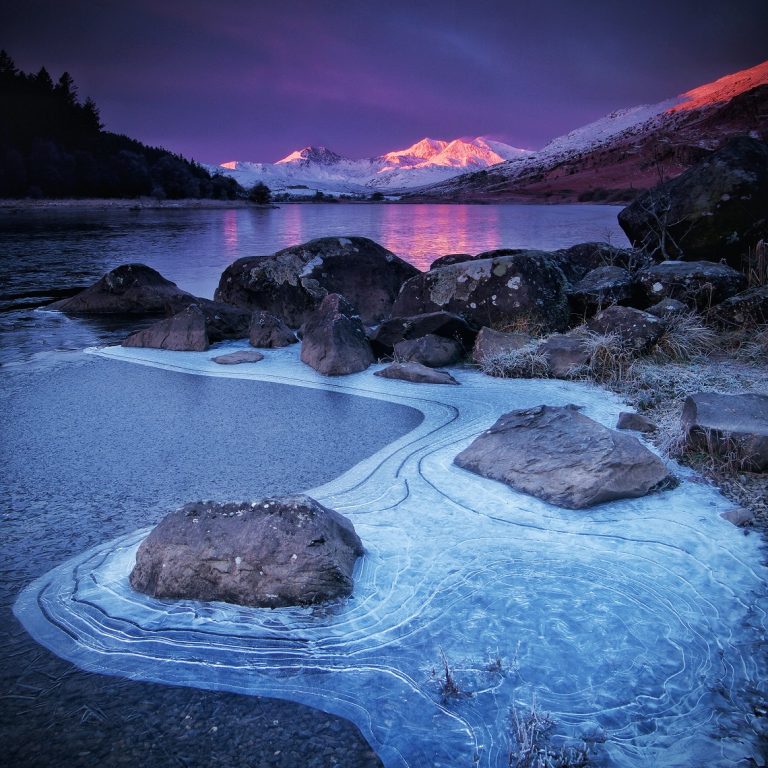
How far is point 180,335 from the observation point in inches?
287

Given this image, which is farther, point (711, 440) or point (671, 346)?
point (671, 346)

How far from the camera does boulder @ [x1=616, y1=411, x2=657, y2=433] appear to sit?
14.1 feet

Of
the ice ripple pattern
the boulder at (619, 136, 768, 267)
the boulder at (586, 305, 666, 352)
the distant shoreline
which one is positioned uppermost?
the distant shoreline

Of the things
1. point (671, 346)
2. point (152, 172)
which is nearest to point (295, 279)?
point (671, 346)

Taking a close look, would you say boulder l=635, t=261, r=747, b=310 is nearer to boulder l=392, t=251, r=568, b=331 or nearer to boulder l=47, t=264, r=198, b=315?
boulder l=392, t=251, r=568, b=331

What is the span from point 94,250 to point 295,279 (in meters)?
14.5

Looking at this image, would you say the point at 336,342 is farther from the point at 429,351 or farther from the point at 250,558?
the point at 250,558

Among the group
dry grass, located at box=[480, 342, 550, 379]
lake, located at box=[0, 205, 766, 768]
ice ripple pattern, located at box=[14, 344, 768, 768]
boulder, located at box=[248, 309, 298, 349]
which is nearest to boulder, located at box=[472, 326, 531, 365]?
dry grass, located at box=[480, 342, 550, 379]

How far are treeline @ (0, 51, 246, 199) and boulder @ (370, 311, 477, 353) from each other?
6519cm

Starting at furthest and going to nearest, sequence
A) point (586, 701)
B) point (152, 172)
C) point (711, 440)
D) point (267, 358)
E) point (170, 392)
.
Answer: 1. point (152, 172)
2. point (267, 358)
3. point (170, 392)
4. point (711, 440)
5. point (586, 701)

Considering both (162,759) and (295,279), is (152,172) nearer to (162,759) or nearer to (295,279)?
(295,279)

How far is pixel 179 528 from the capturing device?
2588 mm

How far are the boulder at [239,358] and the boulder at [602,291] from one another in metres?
4.09

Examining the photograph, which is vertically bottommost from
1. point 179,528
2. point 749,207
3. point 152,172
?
point 179,528
